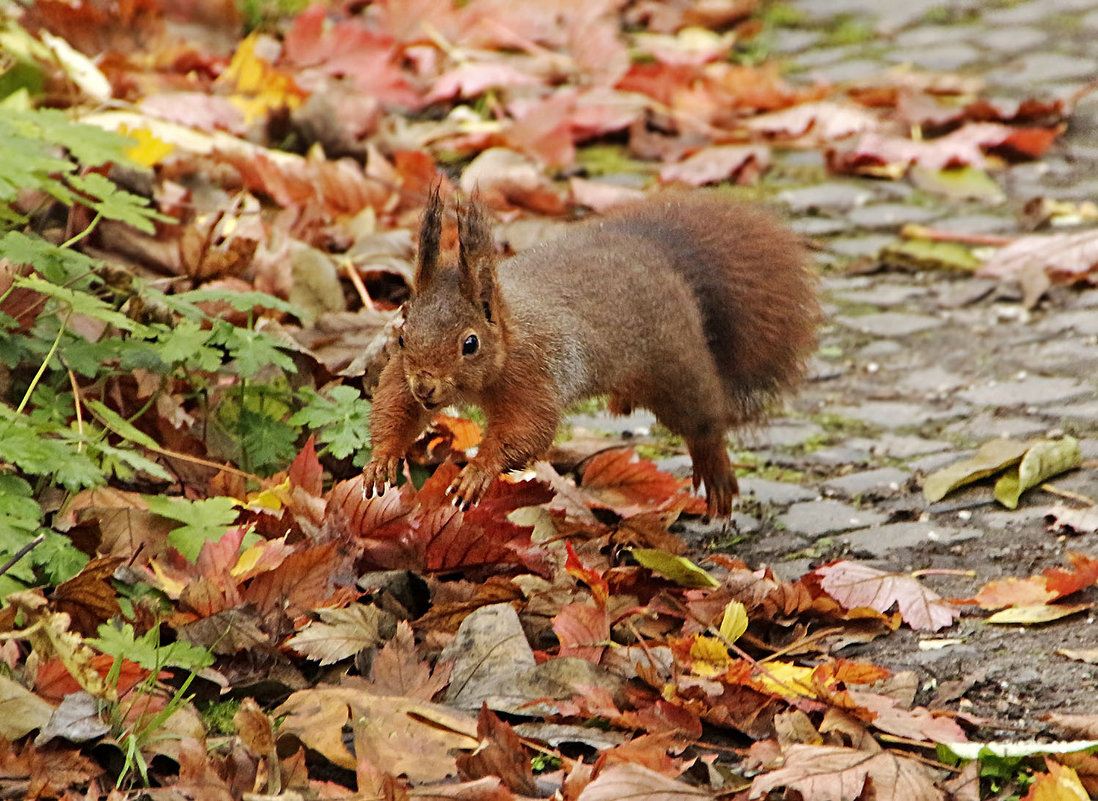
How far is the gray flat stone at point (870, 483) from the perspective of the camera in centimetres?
320

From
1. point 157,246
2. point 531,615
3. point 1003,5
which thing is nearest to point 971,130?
point 1003,5

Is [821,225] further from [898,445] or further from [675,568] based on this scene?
[675,568]

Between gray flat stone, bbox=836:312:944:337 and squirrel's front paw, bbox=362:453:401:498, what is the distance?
192cm

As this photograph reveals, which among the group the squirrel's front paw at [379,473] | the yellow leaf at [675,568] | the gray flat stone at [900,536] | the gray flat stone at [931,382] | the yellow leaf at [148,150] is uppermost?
the yellow leaf at [148,150]

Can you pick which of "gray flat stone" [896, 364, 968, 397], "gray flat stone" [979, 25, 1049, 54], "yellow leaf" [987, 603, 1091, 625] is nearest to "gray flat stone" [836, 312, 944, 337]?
"gray flat stone" [896, 364, 968, 397]

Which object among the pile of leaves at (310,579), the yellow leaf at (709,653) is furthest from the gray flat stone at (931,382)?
the yellow leaf at (709,653)

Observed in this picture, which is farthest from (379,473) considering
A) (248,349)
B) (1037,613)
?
(1037,613)

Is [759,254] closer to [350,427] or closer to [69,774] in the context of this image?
[350,427]

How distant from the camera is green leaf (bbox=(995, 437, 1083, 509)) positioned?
119 inches

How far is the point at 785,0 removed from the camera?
696 centimetres

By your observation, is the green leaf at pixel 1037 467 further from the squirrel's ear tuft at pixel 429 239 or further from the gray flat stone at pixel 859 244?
the gray flat stone at pixel 859 244

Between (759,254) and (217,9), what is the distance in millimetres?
3019

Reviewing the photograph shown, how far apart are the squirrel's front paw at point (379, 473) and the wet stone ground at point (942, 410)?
75cm

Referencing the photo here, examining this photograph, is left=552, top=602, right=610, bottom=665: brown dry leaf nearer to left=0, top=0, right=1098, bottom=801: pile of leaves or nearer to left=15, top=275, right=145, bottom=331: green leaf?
left=0, top=0, right=1098, bottom=801: pile of leaves
